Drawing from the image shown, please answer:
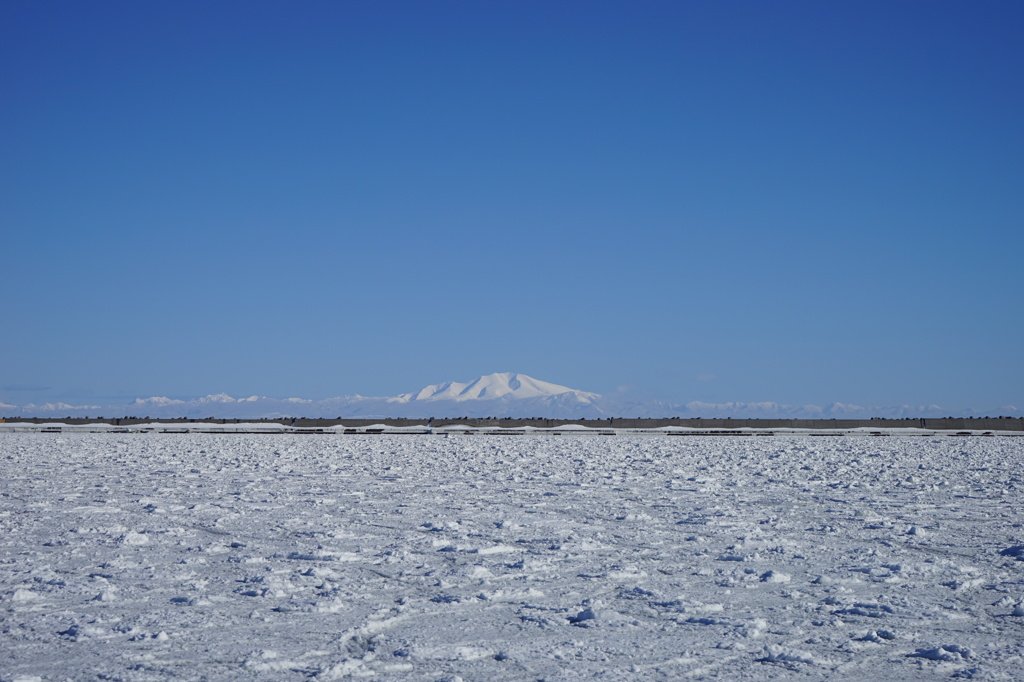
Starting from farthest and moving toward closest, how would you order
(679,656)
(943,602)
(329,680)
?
(943,602) → (679,656) → (329,680)

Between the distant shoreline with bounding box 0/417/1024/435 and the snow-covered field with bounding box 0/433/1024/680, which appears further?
the distant shoreline with bounding box 0/417/1024/435

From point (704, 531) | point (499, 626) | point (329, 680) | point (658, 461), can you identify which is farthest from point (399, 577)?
point (658, 461)

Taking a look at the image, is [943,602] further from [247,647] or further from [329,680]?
[247,647]

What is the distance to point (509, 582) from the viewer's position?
6.80m

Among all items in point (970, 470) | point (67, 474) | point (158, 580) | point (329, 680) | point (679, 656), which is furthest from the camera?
point (970, 470)

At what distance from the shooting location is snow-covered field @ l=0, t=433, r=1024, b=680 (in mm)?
4793

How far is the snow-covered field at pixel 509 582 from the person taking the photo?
4.79 m

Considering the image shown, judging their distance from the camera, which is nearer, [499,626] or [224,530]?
[499,626]

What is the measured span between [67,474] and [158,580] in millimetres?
11584

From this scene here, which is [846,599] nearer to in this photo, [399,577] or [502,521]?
[399,577]

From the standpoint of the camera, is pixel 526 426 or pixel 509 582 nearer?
pixel 509 582

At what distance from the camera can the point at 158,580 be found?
22.4 feet

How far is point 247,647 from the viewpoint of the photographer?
196 inches

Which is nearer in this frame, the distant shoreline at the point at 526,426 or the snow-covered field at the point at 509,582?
the snow-covered field at the point at 509,582
